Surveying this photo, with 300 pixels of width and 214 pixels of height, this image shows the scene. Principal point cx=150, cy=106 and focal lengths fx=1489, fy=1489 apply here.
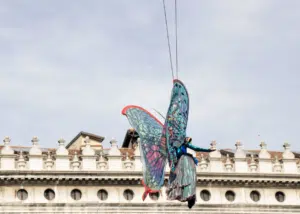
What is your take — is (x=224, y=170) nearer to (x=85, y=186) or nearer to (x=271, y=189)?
(x=271, y=189)

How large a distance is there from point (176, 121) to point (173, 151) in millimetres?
1303

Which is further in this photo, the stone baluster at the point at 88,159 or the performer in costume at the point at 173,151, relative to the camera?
the stone baluster at the point at 88,159

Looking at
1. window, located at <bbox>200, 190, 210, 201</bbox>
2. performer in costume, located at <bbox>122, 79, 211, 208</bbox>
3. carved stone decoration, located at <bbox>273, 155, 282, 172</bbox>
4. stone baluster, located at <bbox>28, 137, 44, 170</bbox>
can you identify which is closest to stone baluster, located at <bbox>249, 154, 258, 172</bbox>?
carved stone decoration, located at <bbox>273, 155, 282, 172</bbox>

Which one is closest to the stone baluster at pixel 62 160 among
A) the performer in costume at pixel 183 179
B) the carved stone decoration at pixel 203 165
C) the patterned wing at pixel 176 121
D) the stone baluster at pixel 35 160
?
the stone baluster at pixel 35 160

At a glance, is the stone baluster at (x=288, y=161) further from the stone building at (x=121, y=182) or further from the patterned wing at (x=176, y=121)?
the patterned wing at (x=176, y=121)

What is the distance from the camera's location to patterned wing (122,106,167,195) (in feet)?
207

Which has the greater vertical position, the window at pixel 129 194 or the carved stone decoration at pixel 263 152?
the carved stone decoration at pixel 263 152

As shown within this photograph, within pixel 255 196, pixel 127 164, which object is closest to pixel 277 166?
pixel 255 196

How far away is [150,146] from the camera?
64312 mm

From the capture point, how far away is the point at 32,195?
75812 millimetres

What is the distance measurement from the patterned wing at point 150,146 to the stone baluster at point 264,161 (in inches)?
548

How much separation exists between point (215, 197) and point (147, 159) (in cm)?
1490

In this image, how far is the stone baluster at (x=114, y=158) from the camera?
77188 mm

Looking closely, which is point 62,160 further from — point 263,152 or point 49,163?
point 263,152
